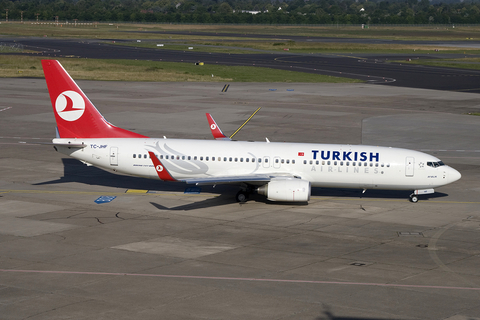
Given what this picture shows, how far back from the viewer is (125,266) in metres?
29.5

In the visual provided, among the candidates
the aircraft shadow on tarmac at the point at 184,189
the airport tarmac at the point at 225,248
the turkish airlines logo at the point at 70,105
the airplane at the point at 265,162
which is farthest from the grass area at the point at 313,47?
the airplane at the point at 265,162

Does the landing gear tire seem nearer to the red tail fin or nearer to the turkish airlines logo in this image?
the red tail fin

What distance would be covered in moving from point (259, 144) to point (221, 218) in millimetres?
6881

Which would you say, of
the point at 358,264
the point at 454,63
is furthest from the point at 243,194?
the point at 454,63

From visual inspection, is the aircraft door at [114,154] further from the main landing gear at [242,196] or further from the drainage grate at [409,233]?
the drainage grate at [409,233]

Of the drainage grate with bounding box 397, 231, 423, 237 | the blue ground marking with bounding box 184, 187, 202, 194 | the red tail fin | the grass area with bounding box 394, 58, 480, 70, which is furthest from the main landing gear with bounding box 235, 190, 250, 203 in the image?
the grass area with bounding box 394, 58, 480, 70

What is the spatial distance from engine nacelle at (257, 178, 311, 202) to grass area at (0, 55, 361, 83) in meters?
74.1

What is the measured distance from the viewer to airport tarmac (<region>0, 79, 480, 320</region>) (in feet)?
82.8

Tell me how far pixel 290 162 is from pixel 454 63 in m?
→ 117

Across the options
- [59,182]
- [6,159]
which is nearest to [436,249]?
[59,182]

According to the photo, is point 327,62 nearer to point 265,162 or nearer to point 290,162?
point 290,162

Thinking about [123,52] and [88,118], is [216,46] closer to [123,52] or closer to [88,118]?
[123,52]

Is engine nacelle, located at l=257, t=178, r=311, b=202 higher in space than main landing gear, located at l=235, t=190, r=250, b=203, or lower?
higher

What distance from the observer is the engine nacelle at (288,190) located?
130ft
